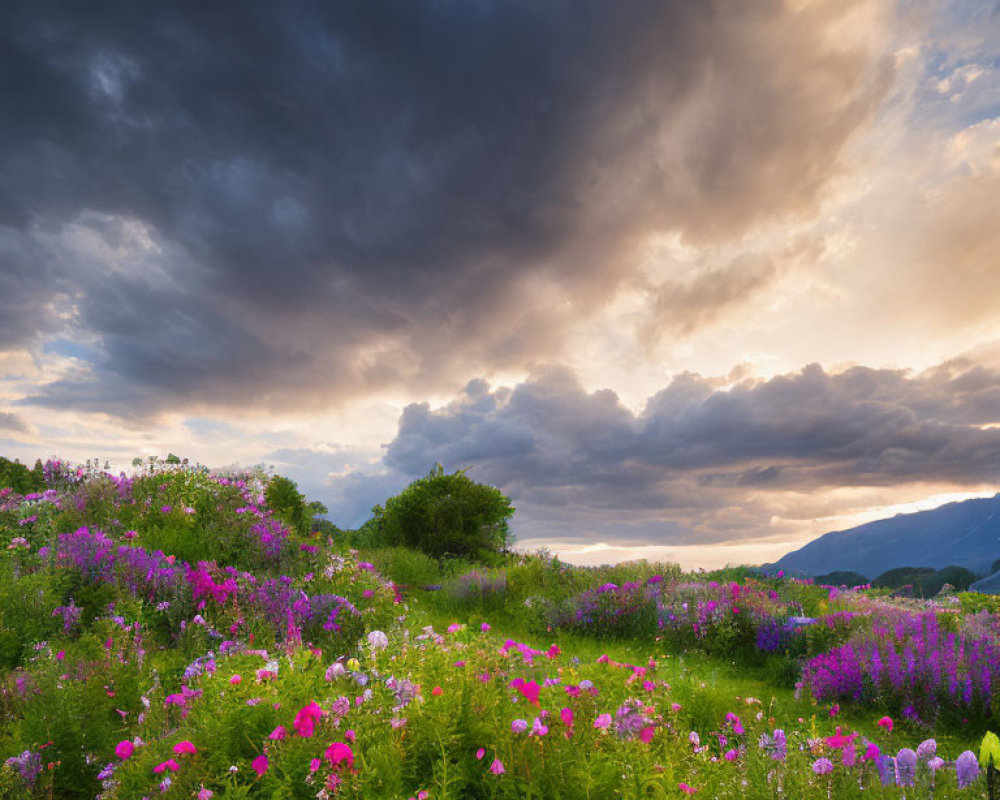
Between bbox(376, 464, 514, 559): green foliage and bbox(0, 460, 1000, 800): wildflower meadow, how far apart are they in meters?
4.34

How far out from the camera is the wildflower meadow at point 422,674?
292 cm

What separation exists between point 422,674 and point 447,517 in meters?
16.9

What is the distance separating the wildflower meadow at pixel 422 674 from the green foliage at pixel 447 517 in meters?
4.34

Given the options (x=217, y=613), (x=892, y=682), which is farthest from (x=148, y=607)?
(x=892, y=682)

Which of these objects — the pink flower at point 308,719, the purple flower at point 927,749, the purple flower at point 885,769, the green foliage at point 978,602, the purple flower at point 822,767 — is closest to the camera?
the pink flower at point 308,719

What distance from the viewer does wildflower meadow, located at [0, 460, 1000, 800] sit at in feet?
9.57

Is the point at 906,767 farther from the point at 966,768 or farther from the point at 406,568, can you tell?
the point at 406,568

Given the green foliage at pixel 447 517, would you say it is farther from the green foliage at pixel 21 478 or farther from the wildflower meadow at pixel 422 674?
the green foliage at pixel 21 478

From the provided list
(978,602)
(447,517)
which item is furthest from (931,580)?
(447,517)

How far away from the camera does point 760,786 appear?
10.5ft

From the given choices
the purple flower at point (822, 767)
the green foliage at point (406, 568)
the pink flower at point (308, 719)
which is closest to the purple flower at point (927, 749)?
the purple flower at point (822, 767)

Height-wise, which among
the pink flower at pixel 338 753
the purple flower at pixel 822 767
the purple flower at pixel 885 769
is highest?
the pink flower at pixel 338 753

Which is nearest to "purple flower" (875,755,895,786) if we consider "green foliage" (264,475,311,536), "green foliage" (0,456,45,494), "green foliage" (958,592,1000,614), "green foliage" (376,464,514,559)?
"green foliage" (958,592,1000,614)

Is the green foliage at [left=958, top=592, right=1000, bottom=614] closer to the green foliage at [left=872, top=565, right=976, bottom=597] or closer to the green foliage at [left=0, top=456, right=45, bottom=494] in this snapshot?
the green foliage at [left=872, top=565, right=976, bottom=597]
